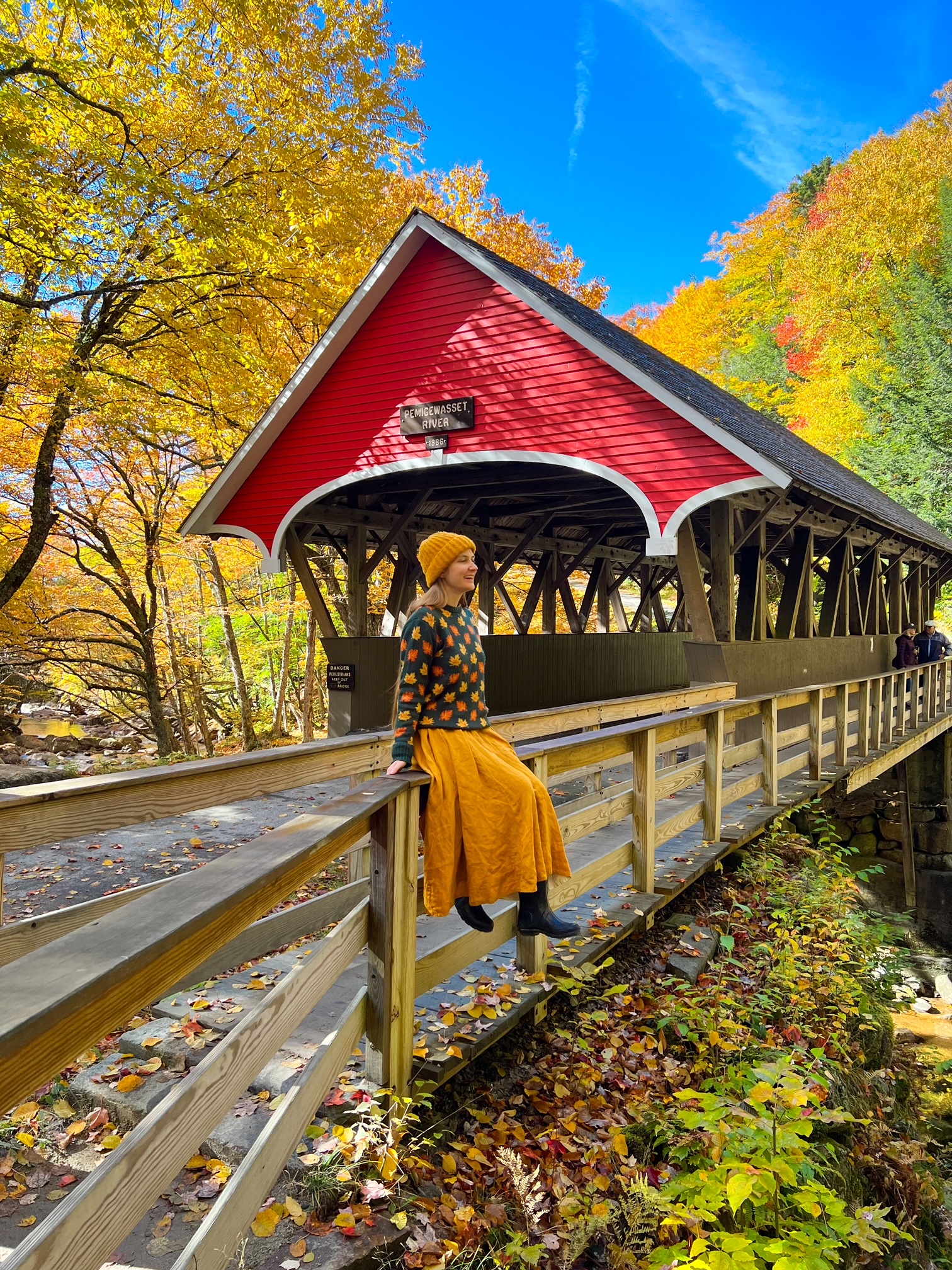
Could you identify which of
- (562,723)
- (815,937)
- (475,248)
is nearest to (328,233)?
(475,248)

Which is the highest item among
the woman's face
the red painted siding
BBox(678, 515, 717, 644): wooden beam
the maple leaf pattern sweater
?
the red painted siding

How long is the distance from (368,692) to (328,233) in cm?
654

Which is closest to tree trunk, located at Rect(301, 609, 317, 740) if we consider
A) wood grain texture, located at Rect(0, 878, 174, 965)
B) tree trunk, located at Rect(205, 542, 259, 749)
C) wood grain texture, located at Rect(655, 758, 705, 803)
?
tree trunk, located at Rect(205, 542, 259, 749)

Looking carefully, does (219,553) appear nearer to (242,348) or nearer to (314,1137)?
(242,348)

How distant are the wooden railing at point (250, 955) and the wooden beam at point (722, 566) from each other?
443 centimetres

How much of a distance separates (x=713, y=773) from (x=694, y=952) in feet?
5.05

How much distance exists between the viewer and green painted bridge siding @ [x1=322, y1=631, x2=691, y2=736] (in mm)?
11328

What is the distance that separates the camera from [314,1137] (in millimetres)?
2562

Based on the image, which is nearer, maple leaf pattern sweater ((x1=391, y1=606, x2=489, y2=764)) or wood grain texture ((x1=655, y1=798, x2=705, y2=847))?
maple leaf pattern sweater ((x1=391, y1=606, x2=489, y2=764))

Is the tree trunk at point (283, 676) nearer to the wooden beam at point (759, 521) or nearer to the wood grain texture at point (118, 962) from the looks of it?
the wooden beam at point (759, 521)

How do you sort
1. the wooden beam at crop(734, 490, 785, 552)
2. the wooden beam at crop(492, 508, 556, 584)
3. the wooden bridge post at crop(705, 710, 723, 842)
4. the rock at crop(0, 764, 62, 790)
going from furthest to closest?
the wooden beam at crop(492, 508, 556, 584) < the rock at crop(0, 764, 62, 790) < the wooden beam at crop(734, 490, 785, 552) < the wooden bridge post at crop(705, 710, 723, 842)

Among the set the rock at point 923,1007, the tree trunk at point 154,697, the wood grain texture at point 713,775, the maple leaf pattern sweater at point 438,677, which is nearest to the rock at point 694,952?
the wood grain texture at point 713,775

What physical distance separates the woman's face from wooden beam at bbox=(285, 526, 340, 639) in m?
8.05

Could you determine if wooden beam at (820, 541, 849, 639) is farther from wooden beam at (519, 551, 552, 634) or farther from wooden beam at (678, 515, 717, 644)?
wooden beam at (678, 515, 717, 644)
